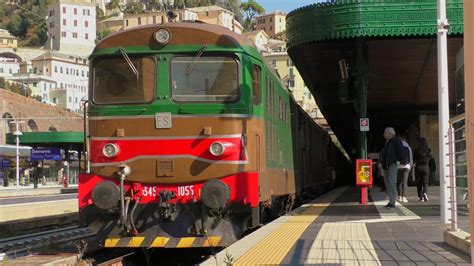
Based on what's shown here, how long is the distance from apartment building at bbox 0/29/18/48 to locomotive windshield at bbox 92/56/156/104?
159 m

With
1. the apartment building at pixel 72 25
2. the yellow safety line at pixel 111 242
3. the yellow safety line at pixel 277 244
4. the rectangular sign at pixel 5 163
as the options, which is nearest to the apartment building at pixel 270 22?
the apartment building at pixel 72 25

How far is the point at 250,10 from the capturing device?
17162cm

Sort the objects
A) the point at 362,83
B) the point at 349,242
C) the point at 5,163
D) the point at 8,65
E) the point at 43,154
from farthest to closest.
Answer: the point at 8,65 < the point at 5,163 < the point at 43,154 < the point at 362,83 < the point at 349,242

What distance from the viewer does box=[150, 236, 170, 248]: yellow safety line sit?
29.3ft

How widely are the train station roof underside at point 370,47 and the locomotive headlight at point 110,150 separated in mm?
7752

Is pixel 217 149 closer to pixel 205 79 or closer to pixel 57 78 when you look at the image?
pixel 205 79

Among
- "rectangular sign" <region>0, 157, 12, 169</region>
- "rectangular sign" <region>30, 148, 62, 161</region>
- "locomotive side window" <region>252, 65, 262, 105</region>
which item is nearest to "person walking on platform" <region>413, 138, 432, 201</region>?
"locomotive side window" <region>252, 65, 262, 105</region>

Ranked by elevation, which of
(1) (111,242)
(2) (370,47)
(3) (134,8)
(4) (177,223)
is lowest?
(1) (111,242)

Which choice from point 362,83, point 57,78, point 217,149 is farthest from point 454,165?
point 57,78

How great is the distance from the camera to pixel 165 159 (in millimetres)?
9305

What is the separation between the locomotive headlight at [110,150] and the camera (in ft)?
30.9

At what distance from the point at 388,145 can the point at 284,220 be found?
11.4ft

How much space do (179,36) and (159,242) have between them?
3.23m

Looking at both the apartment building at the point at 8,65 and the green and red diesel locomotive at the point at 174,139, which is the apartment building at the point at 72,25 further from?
the green and red diesel locomotive at the point at 174,139
